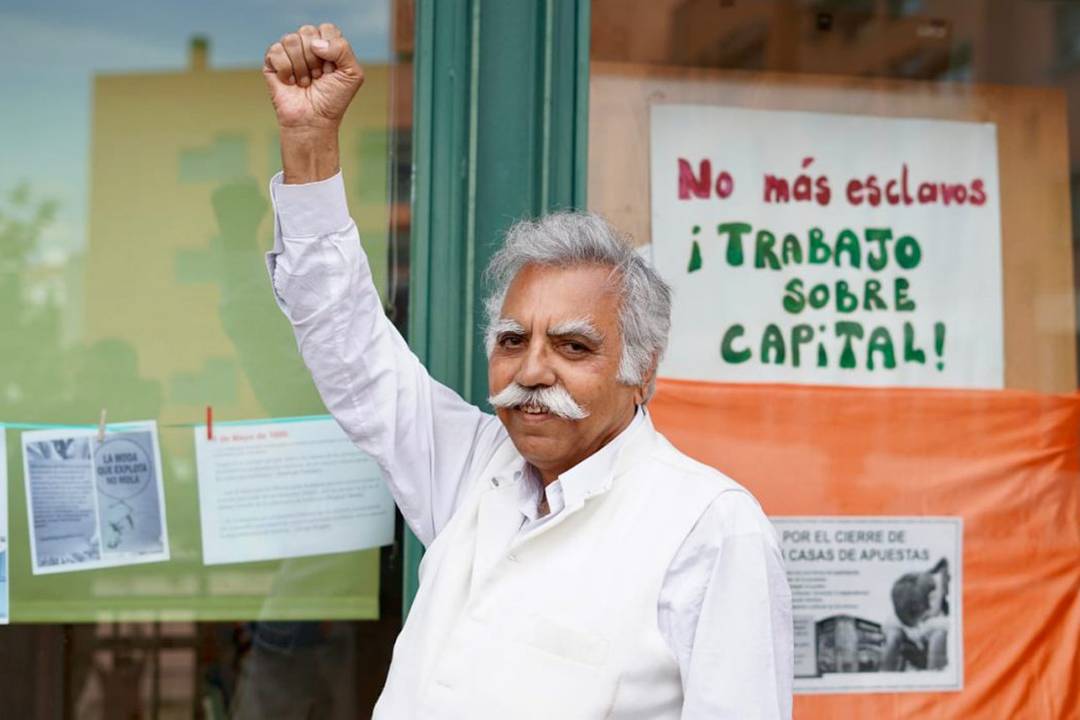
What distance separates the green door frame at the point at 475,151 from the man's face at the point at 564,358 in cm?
55

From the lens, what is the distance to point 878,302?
3.29m

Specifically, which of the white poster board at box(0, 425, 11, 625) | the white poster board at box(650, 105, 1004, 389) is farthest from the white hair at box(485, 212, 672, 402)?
the white poster board at box(0, 425, 11, 625)

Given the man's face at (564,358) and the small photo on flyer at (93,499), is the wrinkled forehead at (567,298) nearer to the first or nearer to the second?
the man's face at (564,358)

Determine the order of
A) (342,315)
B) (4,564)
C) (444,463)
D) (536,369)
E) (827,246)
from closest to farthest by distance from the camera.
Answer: (536,369), (342,315), (444,463), (4,564), (827,246)

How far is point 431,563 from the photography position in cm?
235

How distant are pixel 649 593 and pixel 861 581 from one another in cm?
118

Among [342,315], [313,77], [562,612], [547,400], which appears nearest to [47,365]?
[342,315]

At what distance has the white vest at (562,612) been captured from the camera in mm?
2113

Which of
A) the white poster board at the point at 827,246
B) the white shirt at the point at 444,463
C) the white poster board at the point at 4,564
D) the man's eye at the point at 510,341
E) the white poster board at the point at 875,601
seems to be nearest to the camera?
the white shirt at the point at 444,463

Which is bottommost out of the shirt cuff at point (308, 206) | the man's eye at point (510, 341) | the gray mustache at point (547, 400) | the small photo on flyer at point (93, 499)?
the small photo on flyer at point (93, 499)

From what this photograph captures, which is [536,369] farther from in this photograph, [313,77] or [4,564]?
[4,564]

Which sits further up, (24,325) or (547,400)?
(24,325)

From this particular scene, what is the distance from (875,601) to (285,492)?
4.64ft

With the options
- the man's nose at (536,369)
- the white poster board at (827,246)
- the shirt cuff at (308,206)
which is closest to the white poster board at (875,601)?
the white poster board at (827,246)
